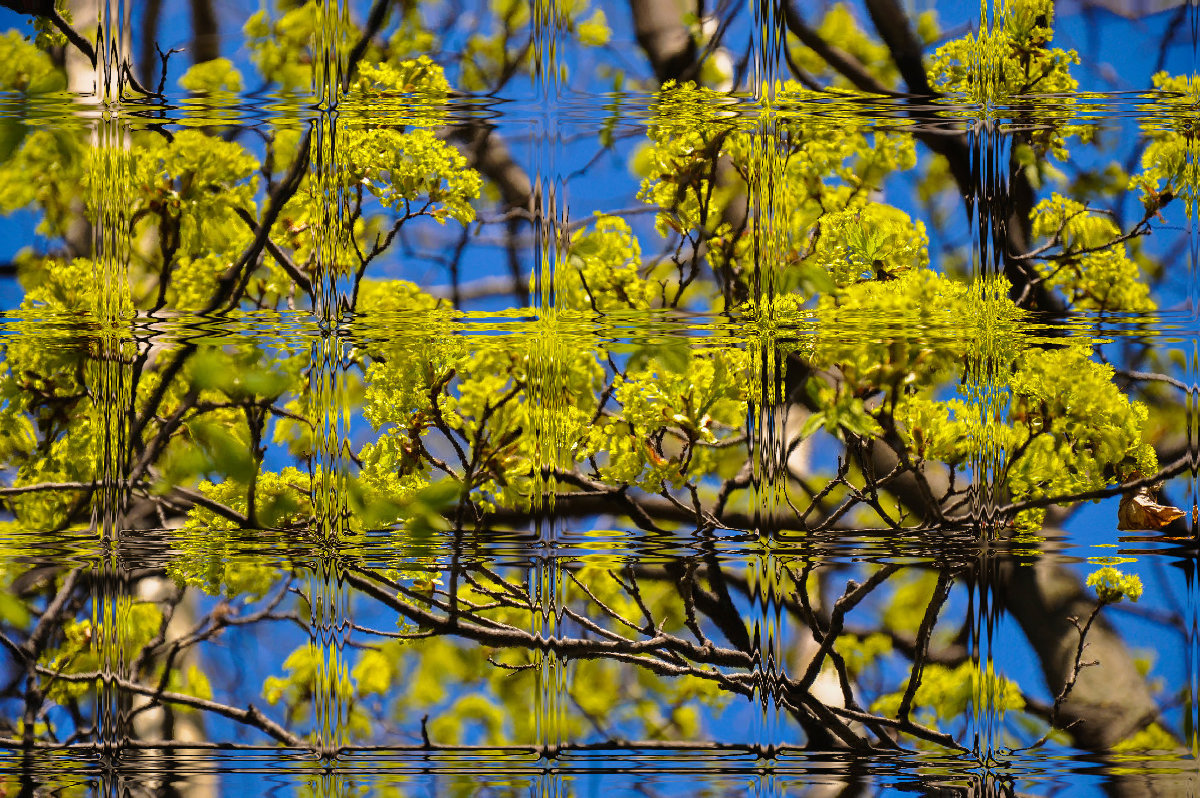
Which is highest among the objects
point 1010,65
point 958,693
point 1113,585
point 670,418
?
point 1010,65

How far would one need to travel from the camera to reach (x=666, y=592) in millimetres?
1030

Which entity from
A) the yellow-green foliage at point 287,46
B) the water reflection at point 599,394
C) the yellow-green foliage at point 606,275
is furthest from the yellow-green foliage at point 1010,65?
the yellow-green foliage at point 287,46

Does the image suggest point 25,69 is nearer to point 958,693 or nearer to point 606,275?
point 606,275

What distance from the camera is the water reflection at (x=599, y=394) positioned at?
103 cm

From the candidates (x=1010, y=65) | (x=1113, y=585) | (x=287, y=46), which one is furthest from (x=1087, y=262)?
(x=287, y=46)

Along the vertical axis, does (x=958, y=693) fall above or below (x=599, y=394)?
below

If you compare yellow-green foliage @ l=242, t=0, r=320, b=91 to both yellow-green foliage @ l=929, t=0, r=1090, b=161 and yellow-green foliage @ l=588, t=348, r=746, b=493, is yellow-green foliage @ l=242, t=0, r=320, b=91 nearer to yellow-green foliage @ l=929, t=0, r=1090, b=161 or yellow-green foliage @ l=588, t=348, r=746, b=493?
yellow-green foliage @ l=588, t=348, r=746, b=493

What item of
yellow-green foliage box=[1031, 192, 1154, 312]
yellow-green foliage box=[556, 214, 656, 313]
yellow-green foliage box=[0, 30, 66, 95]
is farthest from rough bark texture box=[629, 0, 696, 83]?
yellow-green foliage box=[0, 30, 66, 95]

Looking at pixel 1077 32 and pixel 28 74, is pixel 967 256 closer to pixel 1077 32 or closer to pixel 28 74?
pixel 1077 32

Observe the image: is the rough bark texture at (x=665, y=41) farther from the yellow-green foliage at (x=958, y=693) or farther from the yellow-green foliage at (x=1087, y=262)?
the yellow-green foliage at (x=958, y=693)

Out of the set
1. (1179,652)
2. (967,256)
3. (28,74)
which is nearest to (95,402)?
(28,74)

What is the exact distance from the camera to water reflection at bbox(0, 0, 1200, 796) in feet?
3.38

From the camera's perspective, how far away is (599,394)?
1.03 m

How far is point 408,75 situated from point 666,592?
2.25 ft
